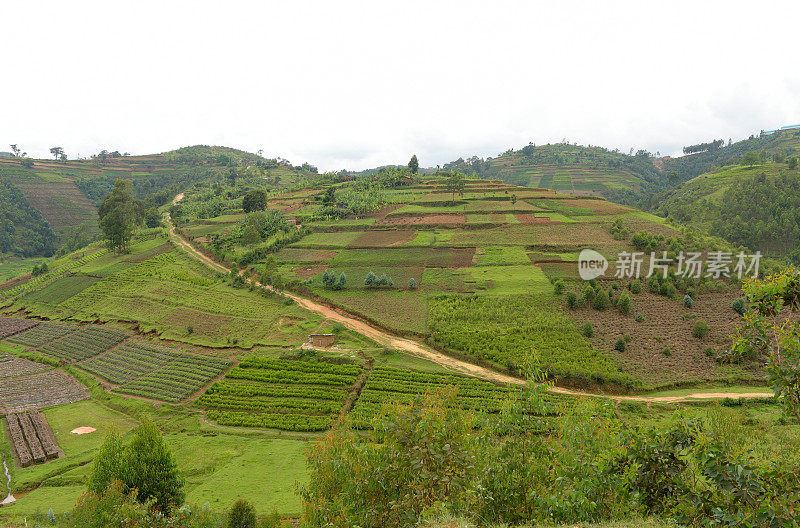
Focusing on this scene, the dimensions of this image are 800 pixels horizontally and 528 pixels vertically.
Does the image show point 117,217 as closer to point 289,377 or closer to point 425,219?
point 289,377

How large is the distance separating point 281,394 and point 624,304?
40979mm

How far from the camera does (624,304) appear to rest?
1736 inches

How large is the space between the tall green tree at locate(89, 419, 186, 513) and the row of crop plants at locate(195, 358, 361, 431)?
11037 millimetres

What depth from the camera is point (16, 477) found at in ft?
91.1

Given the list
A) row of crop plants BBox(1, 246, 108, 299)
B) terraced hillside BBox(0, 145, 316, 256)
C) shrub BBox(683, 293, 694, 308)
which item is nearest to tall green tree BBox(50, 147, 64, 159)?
terraced hillside BBox(0, 145, 316, 256)

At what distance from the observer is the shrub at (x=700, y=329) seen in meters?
39.0

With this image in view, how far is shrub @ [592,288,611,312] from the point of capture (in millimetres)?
45188

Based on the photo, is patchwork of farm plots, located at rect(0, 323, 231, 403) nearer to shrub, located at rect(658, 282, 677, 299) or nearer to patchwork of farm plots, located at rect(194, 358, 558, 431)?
patchwork of farm plots, located at rect(194, 358, 558, 431)

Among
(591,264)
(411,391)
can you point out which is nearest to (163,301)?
(411,391)

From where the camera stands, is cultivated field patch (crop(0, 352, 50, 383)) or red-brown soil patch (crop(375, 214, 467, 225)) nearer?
cultivated field patch (crop(0, 352, 50, 383))

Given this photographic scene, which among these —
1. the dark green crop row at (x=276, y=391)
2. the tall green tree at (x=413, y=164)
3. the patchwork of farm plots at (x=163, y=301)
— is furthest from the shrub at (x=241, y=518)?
the tall green tree at (x=413, y=164)

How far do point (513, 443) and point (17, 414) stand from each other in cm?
4843

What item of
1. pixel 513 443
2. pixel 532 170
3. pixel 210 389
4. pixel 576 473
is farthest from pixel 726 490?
pixel 532 170

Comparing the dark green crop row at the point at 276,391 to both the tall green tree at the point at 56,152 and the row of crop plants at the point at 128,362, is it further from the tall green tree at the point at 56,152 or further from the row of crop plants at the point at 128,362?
the tall green tree at the point at 56,152
